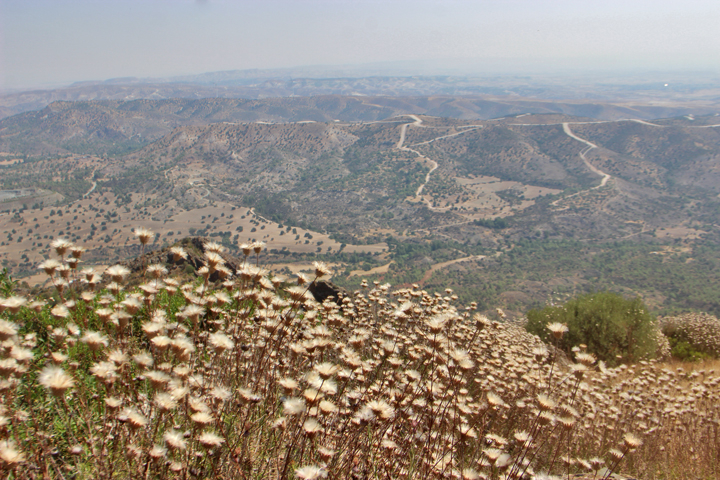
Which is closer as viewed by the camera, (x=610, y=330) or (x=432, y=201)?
(x=610, y=330)

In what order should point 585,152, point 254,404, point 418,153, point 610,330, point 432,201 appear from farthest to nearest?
1. point 418,153
2. point 585,152
3. point 432,201
4. point 610,330
5. point 254,404

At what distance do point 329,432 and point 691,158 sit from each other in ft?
564

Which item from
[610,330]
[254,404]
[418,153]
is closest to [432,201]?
[418,153]

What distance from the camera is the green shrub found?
497 inches

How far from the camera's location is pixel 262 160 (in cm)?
16412

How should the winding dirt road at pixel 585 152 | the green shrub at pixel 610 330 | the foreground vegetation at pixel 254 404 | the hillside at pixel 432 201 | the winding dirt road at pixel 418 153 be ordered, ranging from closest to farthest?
the foreground vegetation at pixel 254 404 < the green shrub at pixel 610 330 < the hillside at pixel 432 201 < the winding dirt road at pixel 585 152 < the winding dirt road at pixel 418 153

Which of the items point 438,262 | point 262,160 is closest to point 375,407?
point 438,262

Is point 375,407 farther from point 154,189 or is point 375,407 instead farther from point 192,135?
point 192,135

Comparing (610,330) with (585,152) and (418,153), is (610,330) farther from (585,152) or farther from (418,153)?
(585,152)

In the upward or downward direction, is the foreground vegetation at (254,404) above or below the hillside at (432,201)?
above

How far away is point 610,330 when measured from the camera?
1323 centimetres

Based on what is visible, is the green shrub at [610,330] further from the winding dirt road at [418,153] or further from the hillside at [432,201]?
the winding dirt road at [418,153]

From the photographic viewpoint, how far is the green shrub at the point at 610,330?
12.6 metres

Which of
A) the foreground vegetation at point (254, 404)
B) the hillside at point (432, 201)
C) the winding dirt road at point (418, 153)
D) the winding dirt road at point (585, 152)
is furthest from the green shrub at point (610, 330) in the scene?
the winding dirt road at point (585, 152)
